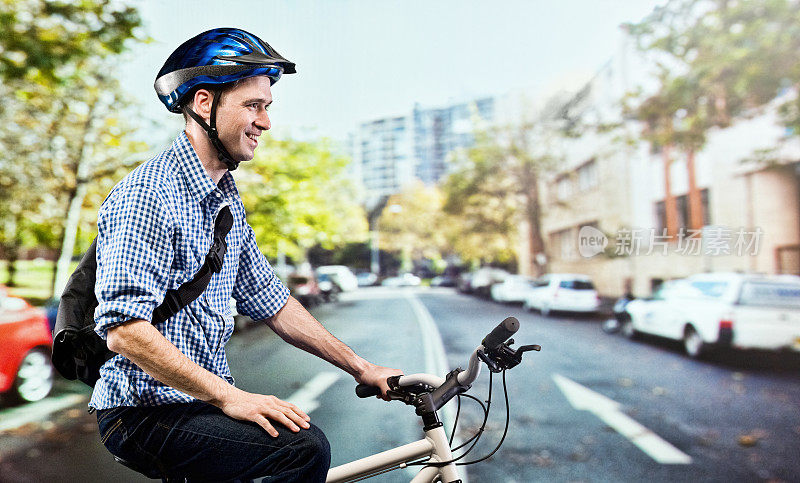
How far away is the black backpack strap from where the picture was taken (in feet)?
3.85

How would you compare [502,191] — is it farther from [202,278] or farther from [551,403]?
[202,278]

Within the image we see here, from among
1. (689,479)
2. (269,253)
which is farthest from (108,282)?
(689,479)

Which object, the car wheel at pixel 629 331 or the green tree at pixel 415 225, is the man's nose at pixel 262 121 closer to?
the green tree at pixel 415 225

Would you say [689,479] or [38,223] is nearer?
[689,479]

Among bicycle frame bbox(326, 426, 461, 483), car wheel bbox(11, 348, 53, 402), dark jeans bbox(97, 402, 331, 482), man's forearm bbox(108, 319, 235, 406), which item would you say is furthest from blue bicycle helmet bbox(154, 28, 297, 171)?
car wheel bbox(11, 348, 53, 402)

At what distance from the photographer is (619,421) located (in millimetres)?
2939

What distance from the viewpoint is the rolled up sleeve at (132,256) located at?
1.07 m

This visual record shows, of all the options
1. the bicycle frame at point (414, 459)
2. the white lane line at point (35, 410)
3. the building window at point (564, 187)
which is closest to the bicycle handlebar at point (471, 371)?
the bicycle frame at point (414, 459)

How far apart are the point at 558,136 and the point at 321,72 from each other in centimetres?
120

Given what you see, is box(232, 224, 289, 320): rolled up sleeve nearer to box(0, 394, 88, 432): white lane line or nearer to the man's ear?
the man's ear

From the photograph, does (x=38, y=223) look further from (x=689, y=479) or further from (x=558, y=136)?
(x=689, y=479)

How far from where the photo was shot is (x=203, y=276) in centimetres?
123

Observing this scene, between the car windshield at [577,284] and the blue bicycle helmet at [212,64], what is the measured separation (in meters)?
2.13

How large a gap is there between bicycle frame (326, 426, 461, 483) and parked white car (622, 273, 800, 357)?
6.12 ft
